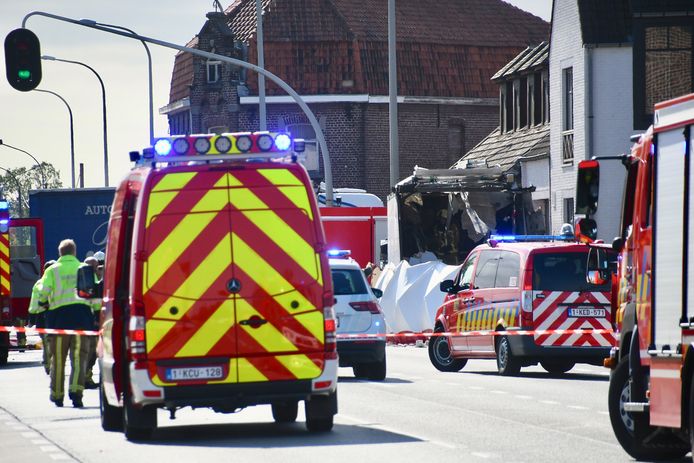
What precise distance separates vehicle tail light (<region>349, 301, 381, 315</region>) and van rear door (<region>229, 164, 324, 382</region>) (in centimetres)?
874

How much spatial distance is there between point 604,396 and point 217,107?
59.7m

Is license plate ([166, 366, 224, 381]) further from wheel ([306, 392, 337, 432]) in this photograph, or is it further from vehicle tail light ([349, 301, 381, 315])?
vehicle tail light ([349, 301, 381, 315])

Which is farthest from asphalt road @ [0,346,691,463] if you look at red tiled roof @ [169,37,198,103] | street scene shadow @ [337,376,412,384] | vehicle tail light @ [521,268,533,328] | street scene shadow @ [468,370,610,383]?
red tiled roof @ [169,37,198,103]

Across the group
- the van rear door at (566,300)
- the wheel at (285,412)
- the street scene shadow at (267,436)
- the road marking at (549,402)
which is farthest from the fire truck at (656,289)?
the van rear door at (566,300)

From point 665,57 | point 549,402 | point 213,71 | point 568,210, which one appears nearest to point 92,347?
point 549,402

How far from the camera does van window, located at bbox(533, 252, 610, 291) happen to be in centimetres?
2220

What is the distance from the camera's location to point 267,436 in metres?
14.6

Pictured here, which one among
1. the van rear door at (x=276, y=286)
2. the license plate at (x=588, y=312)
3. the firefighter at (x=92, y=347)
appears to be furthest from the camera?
the license plate at (x=588, y=312)

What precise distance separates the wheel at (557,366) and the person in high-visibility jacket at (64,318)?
7.11 metres

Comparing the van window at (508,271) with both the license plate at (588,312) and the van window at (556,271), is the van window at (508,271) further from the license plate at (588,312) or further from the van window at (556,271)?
the license plate at (588,312)

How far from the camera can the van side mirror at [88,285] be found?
16.6 meters

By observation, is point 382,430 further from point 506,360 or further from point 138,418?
point 506,360

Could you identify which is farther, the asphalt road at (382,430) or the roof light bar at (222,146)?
the roof light bar at (222,146)

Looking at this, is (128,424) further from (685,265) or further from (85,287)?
(685,265)
